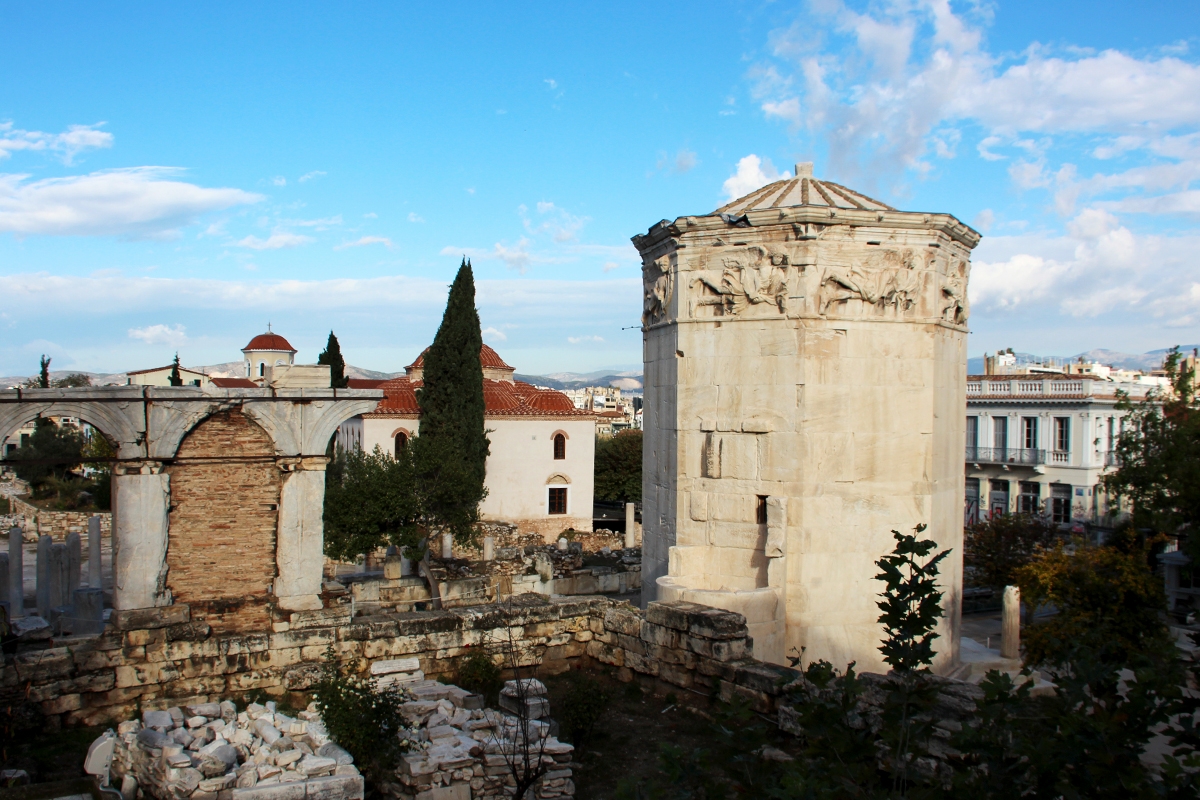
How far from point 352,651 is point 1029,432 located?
2754 cm

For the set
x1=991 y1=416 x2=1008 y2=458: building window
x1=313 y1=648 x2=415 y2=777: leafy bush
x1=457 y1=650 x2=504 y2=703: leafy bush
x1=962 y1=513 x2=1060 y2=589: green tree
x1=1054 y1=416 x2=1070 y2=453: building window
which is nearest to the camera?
x1=313 y1=648 x2=415 y2=777: leafy bush

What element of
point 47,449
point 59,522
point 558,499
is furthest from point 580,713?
point 47,449

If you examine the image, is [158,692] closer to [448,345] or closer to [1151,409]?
[1151,409]

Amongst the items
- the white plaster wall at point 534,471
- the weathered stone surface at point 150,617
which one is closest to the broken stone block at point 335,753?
the weathered stone surface at point 150,617

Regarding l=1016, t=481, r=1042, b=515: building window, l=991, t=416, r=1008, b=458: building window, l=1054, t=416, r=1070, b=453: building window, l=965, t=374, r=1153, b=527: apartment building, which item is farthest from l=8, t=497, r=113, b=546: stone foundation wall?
l=1054, t=416, r=1070, b=453: building window

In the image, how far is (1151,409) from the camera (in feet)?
59.6

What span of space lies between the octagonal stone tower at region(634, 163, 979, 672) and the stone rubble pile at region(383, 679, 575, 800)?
9.54 ft

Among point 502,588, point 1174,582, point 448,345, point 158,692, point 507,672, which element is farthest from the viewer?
point 448,345

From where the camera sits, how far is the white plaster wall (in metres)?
34.9

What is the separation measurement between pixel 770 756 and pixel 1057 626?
32.4ft

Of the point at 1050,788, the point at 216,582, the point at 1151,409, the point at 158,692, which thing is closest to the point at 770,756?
the point at 1050,788

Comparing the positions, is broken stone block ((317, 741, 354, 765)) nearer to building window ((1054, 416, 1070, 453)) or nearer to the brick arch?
the brick arch

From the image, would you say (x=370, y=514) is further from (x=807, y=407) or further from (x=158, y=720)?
(x=807, y=407)

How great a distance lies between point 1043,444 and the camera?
1142 inches
